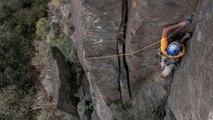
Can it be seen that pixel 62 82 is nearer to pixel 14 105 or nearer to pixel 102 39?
pixel 102 39

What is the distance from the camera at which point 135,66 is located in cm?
804

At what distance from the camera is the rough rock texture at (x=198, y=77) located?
216 inches

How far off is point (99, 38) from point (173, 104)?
264cm

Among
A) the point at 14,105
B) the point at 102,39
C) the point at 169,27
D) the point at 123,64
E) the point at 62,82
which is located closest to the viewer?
the point at 169,27

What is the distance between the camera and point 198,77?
5.91 meters

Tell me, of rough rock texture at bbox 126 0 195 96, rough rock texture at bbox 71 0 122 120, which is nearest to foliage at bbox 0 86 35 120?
rough rock texture at bbox 71 0 122 120

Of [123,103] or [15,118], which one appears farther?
[15,118]

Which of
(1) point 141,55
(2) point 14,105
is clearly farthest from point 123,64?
(2) point 14,105

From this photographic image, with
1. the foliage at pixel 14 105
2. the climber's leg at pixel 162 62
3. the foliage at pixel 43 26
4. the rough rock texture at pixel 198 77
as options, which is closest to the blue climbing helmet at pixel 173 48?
the rough rock texture at pixel 198 77

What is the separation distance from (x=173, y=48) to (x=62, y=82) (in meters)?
5.69

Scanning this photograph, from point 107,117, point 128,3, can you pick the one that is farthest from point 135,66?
point 107,117

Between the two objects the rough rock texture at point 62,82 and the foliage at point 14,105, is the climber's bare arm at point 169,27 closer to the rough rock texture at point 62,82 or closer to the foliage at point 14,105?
the rough rock texture at point 62,82

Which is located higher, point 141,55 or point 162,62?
point 141,55

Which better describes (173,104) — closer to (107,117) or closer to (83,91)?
(107,117)
